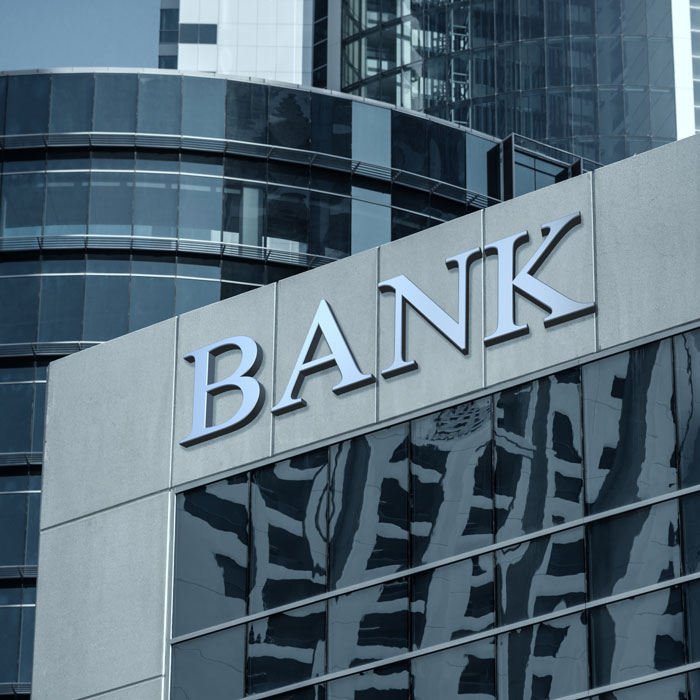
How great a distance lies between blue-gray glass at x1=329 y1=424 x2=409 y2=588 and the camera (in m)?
29.4

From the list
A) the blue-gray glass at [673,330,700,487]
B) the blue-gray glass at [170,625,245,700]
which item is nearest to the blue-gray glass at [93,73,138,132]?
the blue-gray glass at [170,625,245,700]

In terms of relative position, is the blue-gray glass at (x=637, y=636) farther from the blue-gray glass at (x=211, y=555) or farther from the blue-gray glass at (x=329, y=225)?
the blue-gray glass at (x=329, y=225)

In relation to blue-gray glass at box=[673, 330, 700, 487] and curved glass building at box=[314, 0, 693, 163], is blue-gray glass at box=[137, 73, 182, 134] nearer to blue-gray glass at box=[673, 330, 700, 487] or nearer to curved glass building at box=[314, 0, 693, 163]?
blue-gray glass at box=[673, 330, 700, 487]

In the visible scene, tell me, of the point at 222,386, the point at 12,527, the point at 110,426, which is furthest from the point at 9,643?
the point at 222,386

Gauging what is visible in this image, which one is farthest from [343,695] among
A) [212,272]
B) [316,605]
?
[212,272]

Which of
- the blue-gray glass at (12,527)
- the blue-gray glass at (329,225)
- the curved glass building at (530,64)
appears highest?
the curved glass building at (530,64)

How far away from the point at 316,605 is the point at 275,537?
1.60 m

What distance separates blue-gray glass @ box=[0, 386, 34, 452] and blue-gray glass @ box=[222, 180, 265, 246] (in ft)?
28.3

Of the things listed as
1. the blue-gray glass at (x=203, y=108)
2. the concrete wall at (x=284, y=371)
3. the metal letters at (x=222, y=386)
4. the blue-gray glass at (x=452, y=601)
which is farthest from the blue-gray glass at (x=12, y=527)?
the blue-gray glass at (x=452, y=601)

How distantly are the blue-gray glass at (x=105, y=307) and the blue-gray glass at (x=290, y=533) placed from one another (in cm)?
2791

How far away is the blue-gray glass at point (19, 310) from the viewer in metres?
59.0

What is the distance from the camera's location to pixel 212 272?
59.9 metres

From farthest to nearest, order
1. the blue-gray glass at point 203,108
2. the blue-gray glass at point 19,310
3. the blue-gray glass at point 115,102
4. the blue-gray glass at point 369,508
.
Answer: the blue-gray glass at point 203,108
the blue-gray glass at point 115,102
the blue-gray glass at point 19,310
the blue-gray glass at point 369,508

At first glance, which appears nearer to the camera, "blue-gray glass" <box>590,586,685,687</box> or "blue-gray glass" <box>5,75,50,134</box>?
"blue-gray glass" <box>590,586,685,687</box>
